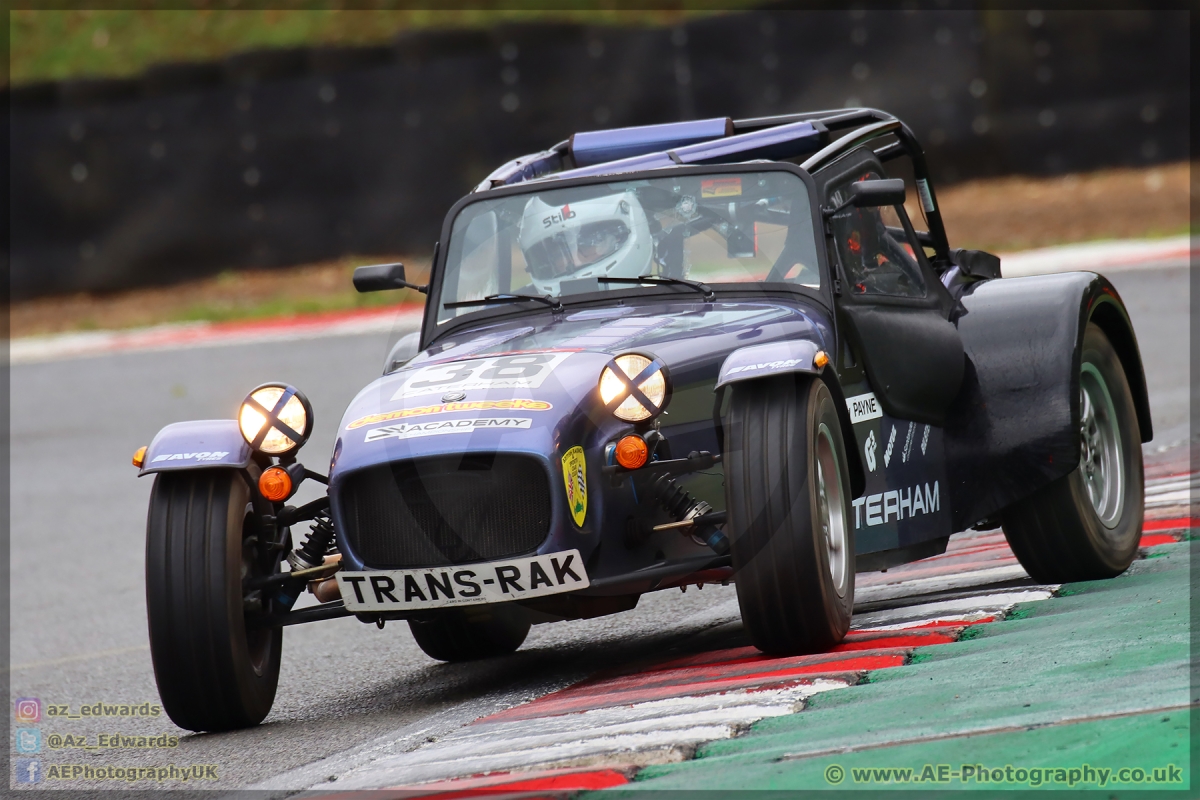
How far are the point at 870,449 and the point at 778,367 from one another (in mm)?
990

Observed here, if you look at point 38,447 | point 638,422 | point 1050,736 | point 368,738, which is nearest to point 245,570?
point 368,738

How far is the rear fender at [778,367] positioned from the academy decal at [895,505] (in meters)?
0.30

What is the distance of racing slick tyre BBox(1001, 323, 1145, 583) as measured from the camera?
6.50m

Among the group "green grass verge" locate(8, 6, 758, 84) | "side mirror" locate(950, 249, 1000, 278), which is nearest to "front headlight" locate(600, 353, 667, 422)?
"side mirror" locate(950, 249, 1000, 278)

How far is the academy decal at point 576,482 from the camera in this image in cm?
522

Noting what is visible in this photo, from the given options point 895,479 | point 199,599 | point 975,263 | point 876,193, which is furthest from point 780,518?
point 975,263

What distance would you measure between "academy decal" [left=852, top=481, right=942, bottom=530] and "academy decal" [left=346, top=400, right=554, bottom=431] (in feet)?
4.14

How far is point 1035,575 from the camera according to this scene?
22.0 feet

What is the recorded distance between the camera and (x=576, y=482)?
527 centimetres

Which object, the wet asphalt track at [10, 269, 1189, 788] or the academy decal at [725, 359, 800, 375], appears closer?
the academy decal at [725, 359, 800, 375]

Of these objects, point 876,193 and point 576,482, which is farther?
point 876,193

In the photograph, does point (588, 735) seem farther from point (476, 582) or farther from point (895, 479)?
point (895, 479)

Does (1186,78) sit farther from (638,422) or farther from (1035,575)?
(638,422)

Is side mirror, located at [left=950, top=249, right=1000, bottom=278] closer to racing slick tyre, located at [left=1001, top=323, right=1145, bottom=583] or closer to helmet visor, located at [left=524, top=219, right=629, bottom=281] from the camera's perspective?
racing slick tyre, located at [left=1001, top=323, right=1145, bottom=583]
